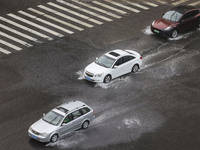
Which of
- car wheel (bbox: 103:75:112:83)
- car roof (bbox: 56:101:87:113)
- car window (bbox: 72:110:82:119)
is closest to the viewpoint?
car window (bbox: 72:110:82:119)

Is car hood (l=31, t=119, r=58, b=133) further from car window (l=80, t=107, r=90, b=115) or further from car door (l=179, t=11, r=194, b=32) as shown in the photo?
car door (l=179, t=11, r=194, b=32)

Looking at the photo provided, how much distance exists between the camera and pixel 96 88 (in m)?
32.0

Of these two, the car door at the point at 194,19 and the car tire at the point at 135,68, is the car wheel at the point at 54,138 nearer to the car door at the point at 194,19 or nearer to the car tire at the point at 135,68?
the car tire at the point at 135,68

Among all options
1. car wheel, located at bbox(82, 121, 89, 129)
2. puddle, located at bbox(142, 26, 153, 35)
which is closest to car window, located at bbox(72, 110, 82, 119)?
car wheel, located at bbox(82, 121, 89, 129)

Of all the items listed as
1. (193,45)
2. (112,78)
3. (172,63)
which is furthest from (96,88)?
(193,45)

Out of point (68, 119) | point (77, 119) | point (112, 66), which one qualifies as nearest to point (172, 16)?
point (112, 66)

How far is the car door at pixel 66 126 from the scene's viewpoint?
26484 mm

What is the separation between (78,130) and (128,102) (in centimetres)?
452

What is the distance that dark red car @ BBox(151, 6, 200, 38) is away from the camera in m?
38.5

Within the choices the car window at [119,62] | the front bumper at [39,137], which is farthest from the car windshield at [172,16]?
the front bumper at [39,137]

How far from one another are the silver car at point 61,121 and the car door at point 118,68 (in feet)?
18.1

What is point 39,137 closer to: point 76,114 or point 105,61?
point 76,114

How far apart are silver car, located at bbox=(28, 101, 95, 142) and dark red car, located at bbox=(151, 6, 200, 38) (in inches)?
530

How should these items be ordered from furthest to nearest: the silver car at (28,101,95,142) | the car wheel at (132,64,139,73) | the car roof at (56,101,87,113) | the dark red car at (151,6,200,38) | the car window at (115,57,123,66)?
the dark red car at (151,6,200,38)
the car wheel at (132,64,139,73)
the car window at (115,57,123,66)
the car roof at (56,101,87,113)
the silver car at (28,101,95,142)
